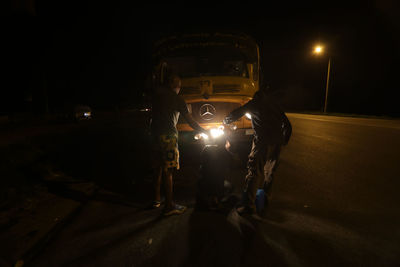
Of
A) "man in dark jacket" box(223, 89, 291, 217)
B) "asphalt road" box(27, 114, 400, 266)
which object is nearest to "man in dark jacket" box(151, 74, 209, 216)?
"asphalt road" box(27, 114, 400, 266)

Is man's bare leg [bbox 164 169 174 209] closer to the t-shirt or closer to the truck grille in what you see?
the t-shirt

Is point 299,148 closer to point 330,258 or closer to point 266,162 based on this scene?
point 266,162

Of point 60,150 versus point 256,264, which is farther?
point 60,150

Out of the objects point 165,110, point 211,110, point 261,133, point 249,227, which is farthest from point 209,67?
point 249,227

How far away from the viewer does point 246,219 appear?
3.41m

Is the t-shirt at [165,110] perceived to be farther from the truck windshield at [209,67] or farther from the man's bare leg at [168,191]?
the truck windshield at [209,67]

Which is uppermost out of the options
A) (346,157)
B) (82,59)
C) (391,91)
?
(82,59)

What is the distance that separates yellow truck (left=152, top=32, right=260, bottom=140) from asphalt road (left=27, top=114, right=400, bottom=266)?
1.43 metres

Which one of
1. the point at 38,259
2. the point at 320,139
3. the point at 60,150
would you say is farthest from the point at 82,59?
the point at 38,259

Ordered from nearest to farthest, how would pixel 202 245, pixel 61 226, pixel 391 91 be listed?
pixel 202 245
pixel 61 226
pixel 391 91

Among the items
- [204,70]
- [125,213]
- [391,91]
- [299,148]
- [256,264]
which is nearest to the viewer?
[256,264]

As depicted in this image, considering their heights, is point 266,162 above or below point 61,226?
above

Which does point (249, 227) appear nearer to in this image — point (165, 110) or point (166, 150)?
point (166, 150)

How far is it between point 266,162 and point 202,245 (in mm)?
1584
